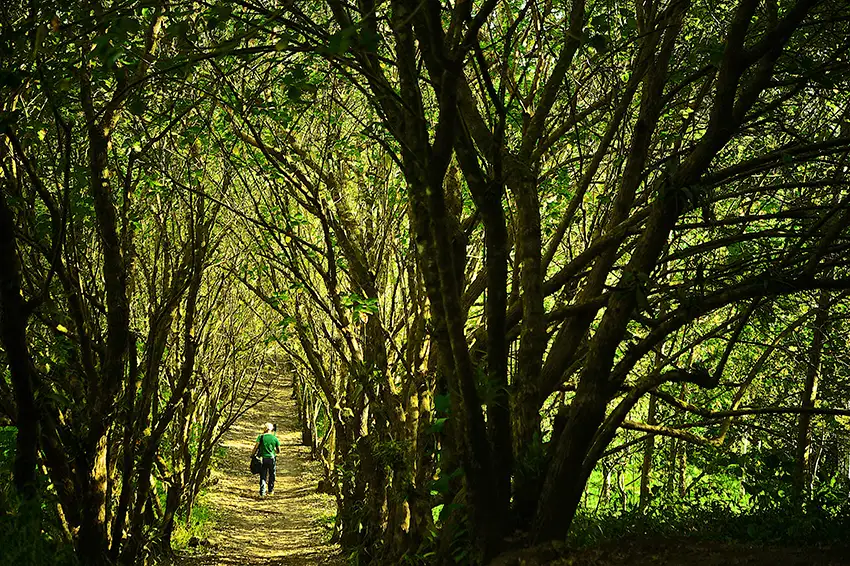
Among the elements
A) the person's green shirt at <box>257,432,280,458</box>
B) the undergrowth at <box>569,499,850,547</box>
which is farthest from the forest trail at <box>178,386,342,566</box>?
the undergrowth at <box>569,499,850,547</box>

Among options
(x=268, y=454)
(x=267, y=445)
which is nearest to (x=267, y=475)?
(x=268, y=454)

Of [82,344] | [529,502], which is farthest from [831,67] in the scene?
[82,344]

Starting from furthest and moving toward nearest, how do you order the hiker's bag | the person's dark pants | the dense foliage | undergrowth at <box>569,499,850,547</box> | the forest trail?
the hiker's bag
the person's dark pants
the forest trail
undergrowth at <box>569,499,850,547</box>
the dense foliage

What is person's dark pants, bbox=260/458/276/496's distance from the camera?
1984 cm

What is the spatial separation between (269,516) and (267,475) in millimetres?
1548

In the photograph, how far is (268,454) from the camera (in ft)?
63.6

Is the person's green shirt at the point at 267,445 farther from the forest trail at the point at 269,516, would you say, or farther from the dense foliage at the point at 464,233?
the dense foliage at the point at 464,233

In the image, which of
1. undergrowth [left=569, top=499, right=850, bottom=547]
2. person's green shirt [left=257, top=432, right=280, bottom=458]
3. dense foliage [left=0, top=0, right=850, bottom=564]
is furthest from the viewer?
person's green shirt [left=257, top=432, right=280, bottom=458]

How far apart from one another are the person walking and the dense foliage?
701 centimetres

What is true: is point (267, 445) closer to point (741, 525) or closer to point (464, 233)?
point (741, 525)

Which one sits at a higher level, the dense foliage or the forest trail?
the dense foliage

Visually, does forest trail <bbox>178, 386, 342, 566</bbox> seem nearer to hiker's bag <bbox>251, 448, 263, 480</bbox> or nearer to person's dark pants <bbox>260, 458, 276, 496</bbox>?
person's dark pants <bbox>260, 458, 276, 496</bbox>

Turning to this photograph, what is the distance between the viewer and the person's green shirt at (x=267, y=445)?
1903cm

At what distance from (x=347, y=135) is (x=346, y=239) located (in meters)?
1.36
